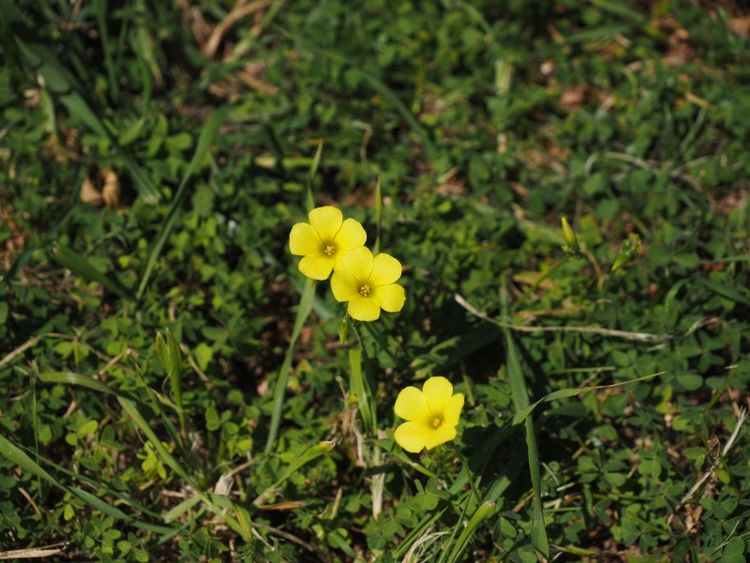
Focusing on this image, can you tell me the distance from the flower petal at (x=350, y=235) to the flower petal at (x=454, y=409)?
611mm

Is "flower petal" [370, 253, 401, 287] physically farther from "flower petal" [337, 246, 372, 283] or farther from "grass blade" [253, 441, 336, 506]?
"grass blade" [253, 441, 336, 506]

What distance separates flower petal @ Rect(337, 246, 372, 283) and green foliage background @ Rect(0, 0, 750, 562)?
38 cm

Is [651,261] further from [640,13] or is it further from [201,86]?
[201,86]

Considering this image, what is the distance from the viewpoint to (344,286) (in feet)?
8.00

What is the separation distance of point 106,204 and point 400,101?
1.52m

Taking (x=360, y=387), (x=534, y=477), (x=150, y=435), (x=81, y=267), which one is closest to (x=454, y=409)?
(x=534, y=477)

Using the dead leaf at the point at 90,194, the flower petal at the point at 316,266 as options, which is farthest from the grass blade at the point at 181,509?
the dead leaf at the point at 90,194

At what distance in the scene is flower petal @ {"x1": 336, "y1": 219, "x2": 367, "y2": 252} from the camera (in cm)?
256

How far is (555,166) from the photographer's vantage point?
3.94 m

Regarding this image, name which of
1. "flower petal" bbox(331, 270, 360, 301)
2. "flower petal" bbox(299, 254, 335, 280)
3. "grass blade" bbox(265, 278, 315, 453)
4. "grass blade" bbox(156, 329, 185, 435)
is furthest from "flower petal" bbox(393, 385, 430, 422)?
"grass blade" bbox(156, 329, 185, 435)

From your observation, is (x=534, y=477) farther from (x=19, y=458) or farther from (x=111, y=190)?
(x=111, y=190)

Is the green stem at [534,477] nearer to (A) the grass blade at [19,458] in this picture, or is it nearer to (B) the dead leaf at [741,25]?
(A) the grass blade at [19,458]

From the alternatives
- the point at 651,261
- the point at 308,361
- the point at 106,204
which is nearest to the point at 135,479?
the point at 308,361

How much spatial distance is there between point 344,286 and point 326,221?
28 cm
